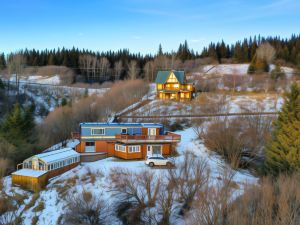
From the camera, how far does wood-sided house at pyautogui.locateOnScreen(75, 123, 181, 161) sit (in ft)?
100

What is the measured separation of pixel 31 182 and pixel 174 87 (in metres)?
41.8

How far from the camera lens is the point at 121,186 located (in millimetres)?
20453

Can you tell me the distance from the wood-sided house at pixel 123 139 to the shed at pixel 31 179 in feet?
20.1

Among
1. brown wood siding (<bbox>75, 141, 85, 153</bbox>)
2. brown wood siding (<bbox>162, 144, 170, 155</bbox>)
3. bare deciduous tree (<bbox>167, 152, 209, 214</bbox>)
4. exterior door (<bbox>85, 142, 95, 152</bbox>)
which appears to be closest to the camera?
bare deciduous tree (<bbox>167, 152, 209, 214</bbox>)

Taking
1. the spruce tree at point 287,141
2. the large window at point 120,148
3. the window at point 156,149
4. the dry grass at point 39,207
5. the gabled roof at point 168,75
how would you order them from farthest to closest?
the gabled roof at point 168,75 → the window at point 156,149 → the large window at point 120,148 → the dry grass at point 39,207 → the spruce tree at point 287,141

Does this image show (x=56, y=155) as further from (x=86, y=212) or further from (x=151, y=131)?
(x=151, y=131)

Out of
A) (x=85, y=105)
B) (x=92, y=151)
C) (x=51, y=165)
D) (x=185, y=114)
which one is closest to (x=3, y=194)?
(x=51, y=165)

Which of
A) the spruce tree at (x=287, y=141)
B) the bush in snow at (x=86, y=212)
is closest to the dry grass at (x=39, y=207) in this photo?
the bush in snow at (x=86, y=212)

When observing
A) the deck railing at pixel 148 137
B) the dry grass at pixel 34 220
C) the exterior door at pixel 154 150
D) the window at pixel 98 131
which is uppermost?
the window at pixel 98 131

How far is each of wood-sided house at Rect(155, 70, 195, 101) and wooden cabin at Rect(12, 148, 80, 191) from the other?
34649 mm

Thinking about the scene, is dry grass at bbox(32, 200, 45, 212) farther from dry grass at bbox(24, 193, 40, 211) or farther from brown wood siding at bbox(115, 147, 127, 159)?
brown wood siding at bbox(115, 147, 127, 159)

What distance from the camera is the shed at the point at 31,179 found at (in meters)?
24.5

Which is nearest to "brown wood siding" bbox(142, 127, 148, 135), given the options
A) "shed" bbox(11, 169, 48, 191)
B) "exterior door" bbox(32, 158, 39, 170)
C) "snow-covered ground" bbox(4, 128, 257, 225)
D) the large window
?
the large window

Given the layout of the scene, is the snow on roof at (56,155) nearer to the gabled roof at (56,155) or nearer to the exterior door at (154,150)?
the gabled roof at (56,155)
